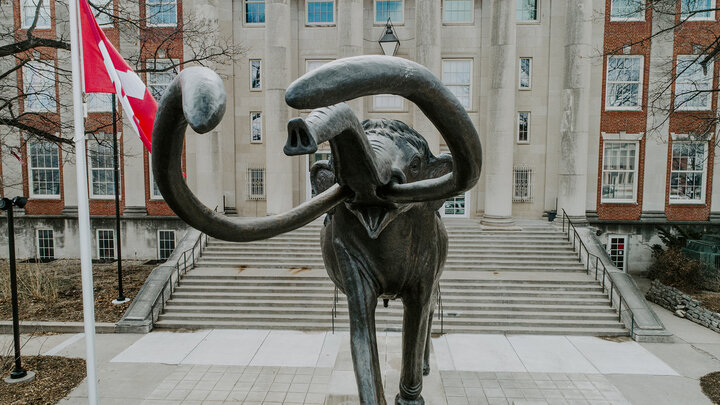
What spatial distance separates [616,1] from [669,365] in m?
17.2

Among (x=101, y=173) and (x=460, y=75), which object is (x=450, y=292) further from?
(x=101, y=173)

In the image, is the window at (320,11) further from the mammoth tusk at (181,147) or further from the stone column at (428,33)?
the mammoth tusk at (181,147)

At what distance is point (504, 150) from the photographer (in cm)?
1961

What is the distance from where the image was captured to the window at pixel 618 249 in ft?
71.1

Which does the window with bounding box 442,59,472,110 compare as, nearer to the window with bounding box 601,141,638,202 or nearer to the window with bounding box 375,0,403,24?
the window with bounding box 375,0,403,24

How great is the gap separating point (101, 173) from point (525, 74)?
69.2 ft

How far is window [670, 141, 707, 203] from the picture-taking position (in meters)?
22.0

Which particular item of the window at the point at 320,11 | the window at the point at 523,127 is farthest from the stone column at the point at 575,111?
the window at the point at 320,11

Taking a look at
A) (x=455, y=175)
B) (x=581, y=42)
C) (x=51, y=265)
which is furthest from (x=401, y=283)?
(x=51, y=265)

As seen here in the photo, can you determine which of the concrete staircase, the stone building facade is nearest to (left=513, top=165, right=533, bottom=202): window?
the stone building facade

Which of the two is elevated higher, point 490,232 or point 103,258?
point 490,232

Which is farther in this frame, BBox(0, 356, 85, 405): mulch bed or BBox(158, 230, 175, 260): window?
BBox(158, 230, 175, 260): window

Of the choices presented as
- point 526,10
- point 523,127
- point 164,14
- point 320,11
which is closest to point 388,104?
point 320,11

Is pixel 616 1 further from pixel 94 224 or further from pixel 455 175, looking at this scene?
pixel 94 224
